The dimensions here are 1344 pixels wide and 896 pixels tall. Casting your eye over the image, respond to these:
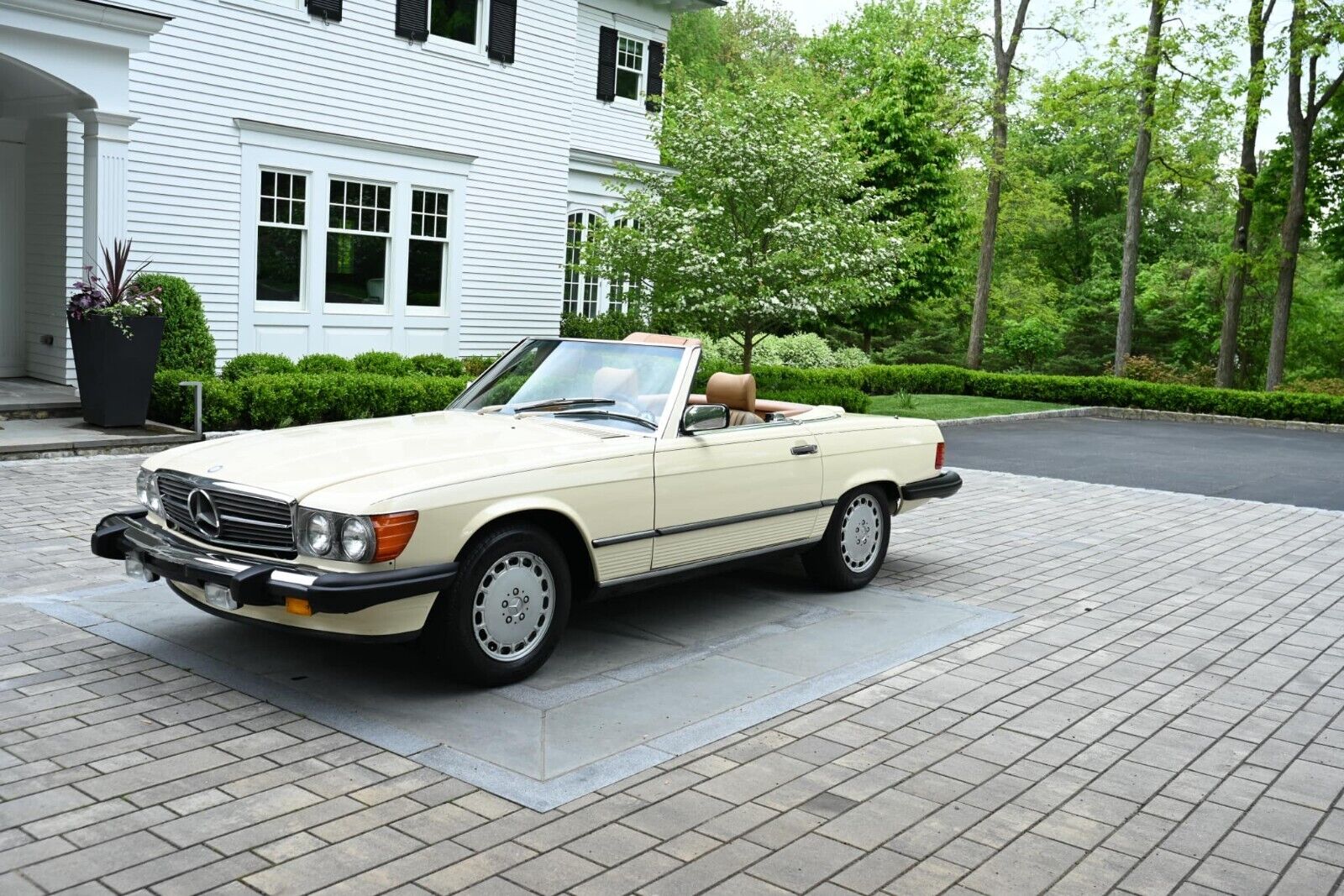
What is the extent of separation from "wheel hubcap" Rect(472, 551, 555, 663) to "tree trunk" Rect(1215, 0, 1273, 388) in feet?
102

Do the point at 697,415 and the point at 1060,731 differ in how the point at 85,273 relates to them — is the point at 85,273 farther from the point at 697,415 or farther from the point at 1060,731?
the point at 1060,731

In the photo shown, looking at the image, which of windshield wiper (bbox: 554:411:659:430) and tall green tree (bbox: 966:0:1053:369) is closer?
windshield wiper (bbox: 554:411:659:430)

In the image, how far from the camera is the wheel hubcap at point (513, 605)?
5336 mm

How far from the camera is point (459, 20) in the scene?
19.4 meters

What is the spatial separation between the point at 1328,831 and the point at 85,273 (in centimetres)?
1296

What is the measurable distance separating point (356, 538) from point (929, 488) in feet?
14.7

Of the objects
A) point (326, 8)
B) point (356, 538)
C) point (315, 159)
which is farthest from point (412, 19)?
point (356, 538)

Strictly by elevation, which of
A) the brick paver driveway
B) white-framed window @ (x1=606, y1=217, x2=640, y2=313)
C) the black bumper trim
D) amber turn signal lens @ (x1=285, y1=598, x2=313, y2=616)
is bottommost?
the brick paver driveway

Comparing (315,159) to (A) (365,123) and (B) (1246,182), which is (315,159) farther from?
(B) (1246,182)

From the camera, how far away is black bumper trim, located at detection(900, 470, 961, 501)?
8078 millimetres

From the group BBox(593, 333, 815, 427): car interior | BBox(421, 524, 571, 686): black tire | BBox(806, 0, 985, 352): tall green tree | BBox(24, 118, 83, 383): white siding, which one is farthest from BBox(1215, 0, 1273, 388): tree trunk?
BBox(421, 524, 571, 686): black tire

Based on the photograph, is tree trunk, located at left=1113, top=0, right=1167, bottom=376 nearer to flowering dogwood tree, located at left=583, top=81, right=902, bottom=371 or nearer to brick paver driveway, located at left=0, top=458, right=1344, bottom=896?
flowering dogwood tree, located at left=583, top=81, right=902, bottom=371

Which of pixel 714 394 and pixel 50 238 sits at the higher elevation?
pixel 50 238

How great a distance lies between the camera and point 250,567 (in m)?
4.95
